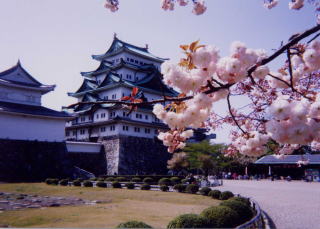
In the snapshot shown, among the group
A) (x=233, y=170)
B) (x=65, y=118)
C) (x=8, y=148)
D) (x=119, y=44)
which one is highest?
(x=119, y=44)

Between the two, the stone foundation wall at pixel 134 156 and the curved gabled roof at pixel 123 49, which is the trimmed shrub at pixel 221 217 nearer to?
the stone foundation wall at pixel 134 156

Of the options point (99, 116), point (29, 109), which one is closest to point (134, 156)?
point (99, 116)

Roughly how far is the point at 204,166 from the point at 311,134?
90.7 ft

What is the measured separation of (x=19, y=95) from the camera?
27328mm

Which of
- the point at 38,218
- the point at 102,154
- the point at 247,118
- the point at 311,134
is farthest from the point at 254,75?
the point at 102,154

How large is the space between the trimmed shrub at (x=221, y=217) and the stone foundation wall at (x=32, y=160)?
2159 centimetres

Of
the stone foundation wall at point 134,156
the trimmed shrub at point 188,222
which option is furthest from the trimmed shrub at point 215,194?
the stone foundation wall at point 134,156

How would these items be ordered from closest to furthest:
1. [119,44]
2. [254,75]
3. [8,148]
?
1. [254,75]
2. [8,148]
3. [119,44]

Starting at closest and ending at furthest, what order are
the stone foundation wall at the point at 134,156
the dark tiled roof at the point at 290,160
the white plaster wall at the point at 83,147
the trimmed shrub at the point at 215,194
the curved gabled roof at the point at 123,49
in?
the trimmed shrub at the point at 215,194, the white plaster wall at the point at 83,147, the stone foundation wall at the point at 134,156, the dark tiled roof at the point at 290,160, the curved gabled roof at the point at 123,49

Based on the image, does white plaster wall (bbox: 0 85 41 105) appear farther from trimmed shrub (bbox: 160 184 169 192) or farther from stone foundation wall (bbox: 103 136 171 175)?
trimmed shrub (bbox: 160 184 169 192)

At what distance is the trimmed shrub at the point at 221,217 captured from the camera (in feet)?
23.6

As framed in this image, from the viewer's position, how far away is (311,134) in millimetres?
2135

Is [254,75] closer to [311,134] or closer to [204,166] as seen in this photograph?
[311,134]

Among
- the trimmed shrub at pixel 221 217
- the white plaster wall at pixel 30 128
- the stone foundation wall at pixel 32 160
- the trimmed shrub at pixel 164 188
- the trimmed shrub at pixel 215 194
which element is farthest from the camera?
the white plaster wall at pixel 30 128
